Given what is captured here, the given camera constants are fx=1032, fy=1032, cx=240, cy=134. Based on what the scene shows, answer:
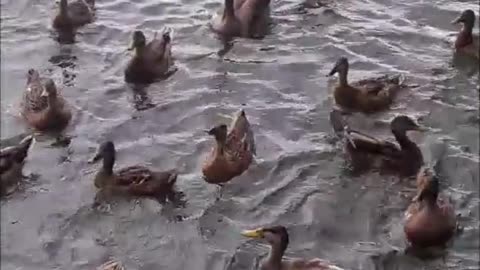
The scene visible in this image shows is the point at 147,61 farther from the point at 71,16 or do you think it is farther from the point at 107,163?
the point at 107,163

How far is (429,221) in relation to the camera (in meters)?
9.27

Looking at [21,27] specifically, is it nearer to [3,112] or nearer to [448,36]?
[3,112]

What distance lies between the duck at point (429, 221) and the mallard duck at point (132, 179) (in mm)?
2375

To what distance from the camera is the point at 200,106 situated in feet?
38.9

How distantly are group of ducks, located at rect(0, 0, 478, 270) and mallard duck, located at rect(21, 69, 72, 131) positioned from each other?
1 cm

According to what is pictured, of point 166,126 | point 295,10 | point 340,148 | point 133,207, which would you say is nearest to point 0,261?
point 133,207

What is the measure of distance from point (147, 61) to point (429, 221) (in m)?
4.68

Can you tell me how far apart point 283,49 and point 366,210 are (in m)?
3.86

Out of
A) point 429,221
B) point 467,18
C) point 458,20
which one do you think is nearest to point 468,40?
point 467,18

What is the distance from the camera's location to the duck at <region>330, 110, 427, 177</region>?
34.0ft

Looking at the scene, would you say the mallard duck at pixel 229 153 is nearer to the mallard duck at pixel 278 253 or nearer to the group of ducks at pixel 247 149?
the group of ducks at pixel 247 149

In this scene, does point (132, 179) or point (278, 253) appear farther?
point (132, 179)

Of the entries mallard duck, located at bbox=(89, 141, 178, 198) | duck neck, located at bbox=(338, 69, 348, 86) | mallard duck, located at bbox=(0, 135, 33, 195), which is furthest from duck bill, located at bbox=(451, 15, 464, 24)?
mallard duck, located at bbox=(0, 135, 33, 195)

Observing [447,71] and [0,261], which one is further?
[447,71]
